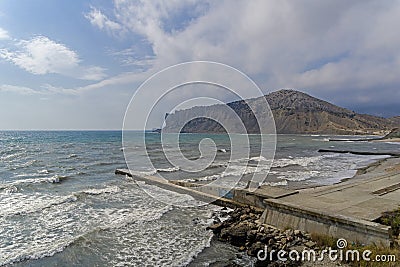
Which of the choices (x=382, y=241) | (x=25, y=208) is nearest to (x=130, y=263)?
(x=382, y=241)

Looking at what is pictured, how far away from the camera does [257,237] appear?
831cm

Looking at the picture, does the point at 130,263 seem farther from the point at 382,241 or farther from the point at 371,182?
the point at 371,182

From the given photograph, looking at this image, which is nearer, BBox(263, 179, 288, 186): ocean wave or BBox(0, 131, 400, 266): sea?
BBox(0, 131, 400, 266): sea

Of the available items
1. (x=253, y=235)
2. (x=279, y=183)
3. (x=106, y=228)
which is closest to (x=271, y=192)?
(x=253, y=235)

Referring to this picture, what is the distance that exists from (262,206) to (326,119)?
189057 mm

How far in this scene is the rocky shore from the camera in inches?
287

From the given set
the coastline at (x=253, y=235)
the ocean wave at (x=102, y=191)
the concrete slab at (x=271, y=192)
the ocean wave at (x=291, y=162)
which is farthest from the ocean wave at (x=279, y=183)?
the ocean wave at (x=102, y=191)

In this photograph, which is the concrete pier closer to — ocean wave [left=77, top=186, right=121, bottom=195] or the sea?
the sea

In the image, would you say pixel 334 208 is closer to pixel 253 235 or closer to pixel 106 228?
pixel 253 235

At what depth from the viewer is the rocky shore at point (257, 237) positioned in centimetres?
728

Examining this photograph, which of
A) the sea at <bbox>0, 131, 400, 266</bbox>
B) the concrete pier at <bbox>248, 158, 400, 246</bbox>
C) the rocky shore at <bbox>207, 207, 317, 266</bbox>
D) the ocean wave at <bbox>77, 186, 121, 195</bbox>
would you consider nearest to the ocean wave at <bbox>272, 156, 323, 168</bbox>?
the sea at <bbox>0, 131, 400, 266</bbox>

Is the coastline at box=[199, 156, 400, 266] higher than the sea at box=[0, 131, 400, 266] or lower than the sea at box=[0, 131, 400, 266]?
higher

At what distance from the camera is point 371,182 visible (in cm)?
1253

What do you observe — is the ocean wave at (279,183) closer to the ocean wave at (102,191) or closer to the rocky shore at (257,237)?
the rocky shore at (257,237)
